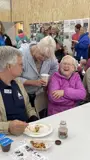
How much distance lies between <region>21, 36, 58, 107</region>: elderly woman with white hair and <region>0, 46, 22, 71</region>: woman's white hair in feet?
1.89

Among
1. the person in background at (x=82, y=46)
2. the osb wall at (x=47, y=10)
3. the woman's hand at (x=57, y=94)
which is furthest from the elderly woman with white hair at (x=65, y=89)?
the osb wall at (x=47, y=10)

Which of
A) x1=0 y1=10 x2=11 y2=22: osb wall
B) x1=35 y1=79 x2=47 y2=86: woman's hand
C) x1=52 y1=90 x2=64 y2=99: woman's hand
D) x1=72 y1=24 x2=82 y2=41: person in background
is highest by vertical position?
x1=0 y1=10 x2=11 y2=22: osb wall

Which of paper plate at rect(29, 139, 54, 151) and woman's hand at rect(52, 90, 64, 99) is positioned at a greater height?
woman's hand at rect(52, 90, 64, 99)

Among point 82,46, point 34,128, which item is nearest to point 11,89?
point 34,128

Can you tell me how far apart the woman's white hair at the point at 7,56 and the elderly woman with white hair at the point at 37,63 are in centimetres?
58

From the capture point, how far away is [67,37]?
7.19 metres

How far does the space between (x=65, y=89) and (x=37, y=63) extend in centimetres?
47

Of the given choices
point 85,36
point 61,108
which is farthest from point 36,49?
point 85,36

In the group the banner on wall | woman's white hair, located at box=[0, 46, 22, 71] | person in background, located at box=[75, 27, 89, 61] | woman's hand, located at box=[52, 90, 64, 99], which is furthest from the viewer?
the banner on wall

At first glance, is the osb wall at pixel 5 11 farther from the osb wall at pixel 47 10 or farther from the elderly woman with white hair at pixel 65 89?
the elderly woman with white hair at pixel 65 89

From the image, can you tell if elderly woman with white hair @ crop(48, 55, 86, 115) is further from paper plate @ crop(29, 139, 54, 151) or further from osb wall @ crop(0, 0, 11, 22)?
osb wall @ crop(0, 0, 11, 22)

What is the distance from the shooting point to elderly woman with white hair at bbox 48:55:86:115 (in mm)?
2344

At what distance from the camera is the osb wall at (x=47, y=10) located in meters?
6.86

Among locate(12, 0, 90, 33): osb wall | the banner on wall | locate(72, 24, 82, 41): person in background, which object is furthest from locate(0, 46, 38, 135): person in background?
locate(12, 0, 90, 33): osb wall
